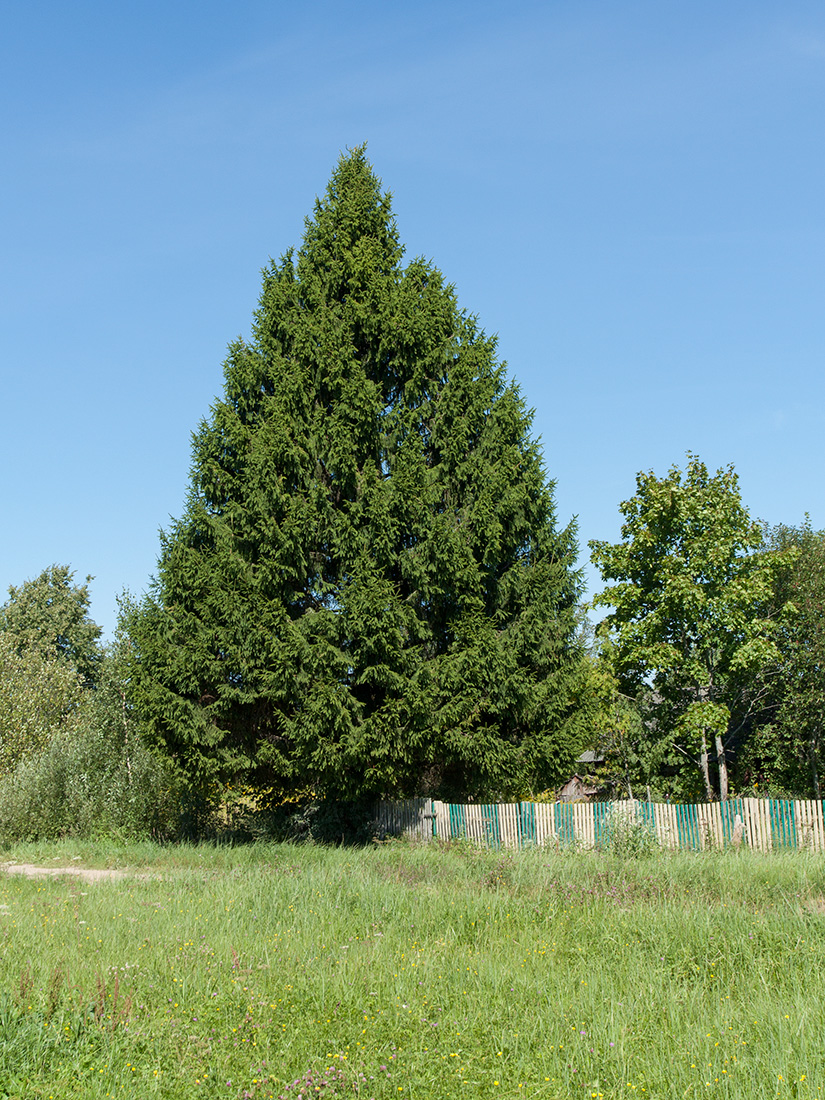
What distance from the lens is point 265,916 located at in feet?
31.2

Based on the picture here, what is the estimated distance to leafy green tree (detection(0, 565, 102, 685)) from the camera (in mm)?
54031

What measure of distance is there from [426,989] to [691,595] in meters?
19.0

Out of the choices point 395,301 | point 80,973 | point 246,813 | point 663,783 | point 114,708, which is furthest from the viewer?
point 663,783

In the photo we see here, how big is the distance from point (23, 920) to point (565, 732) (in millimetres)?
11361

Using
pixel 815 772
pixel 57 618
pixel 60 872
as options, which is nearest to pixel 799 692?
pixel 815 772

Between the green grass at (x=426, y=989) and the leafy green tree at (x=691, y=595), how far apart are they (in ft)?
44.0

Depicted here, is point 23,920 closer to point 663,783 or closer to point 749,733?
point 663,783

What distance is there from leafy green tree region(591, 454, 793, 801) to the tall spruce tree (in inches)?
291

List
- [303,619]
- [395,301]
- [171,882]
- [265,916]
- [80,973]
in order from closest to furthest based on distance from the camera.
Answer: [80,973] → [265,916] → [171,882] → [303,619] → [395,301]

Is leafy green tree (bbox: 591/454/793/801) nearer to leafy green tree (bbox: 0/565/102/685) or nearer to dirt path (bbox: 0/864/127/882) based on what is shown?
dirt path (bbox: 0/864/127/882)

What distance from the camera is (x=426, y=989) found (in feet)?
22.1

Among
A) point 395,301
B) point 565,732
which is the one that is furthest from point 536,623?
point 395,301

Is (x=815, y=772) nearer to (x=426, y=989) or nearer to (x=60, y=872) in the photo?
(x=60, y=872)

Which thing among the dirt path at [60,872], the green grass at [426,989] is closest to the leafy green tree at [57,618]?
the dirt path at [60,872]
